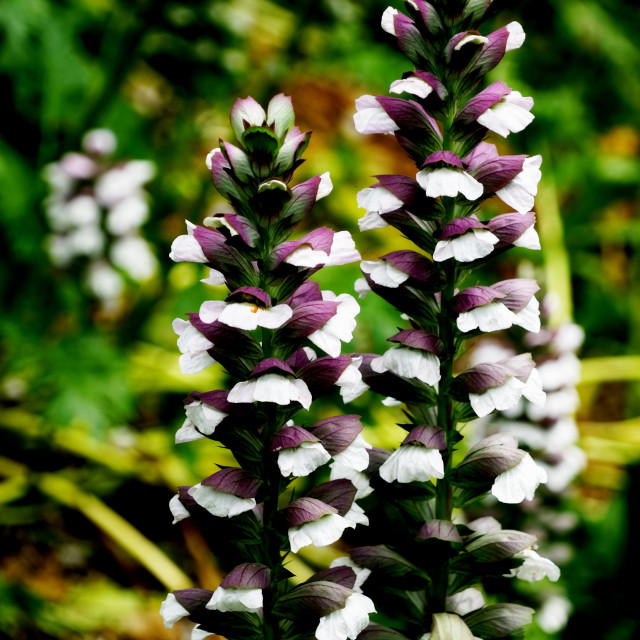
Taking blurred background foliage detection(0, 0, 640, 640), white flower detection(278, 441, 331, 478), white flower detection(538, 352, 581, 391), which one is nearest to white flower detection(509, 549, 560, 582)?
white flower detection(278, 441, 331, 478)

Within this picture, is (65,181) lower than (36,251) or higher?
higher

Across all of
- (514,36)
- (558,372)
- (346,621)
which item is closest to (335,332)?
(346,621)

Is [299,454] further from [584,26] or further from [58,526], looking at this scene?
[584,26]

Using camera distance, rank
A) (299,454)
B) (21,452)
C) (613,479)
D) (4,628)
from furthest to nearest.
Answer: (613,479), (21,452), (4,628), (299,454)

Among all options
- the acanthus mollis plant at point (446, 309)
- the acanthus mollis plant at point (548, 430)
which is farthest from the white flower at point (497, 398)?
the acanthus mollis plant at point (548, 430)

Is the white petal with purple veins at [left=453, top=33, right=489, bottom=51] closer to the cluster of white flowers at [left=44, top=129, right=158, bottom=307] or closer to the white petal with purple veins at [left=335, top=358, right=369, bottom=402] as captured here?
the white petal with purple veins at [left=335, top=358, right=369, bottom=402]

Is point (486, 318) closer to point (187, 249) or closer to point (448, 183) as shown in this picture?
point (448, 183)

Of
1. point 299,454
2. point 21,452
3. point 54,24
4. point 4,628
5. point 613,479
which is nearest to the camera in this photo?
point 299,454

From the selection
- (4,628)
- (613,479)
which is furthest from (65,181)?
(613,479)
